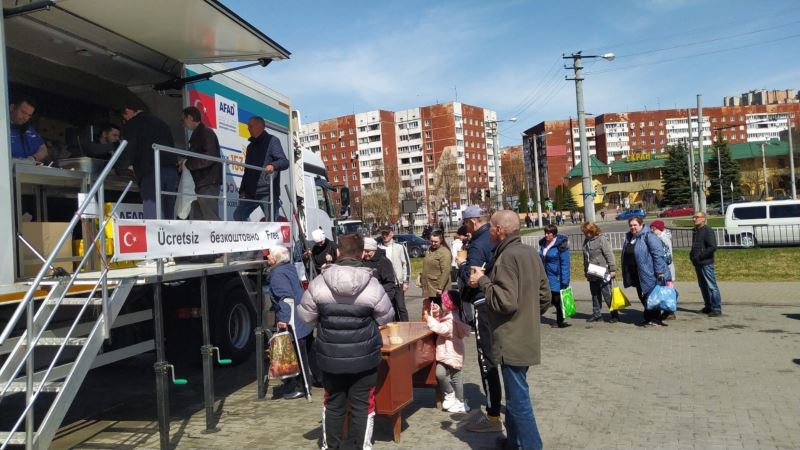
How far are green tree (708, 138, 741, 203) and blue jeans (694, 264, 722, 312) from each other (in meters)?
65.5

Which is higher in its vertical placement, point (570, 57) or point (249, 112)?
point (570, 57)

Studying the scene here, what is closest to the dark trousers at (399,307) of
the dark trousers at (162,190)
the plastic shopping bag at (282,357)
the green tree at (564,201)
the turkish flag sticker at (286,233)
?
the turkish flag sticker at (286,233)

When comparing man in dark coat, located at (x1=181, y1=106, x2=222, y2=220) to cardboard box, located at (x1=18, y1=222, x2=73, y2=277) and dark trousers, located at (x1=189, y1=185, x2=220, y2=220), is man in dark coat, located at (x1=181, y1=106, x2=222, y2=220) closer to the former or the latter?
dark trousers, located at (x1=189, y1=185, x2=220, y2=220)

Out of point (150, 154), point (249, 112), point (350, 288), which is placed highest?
point (249, 112)

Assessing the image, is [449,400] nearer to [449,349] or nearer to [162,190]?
[449,349]

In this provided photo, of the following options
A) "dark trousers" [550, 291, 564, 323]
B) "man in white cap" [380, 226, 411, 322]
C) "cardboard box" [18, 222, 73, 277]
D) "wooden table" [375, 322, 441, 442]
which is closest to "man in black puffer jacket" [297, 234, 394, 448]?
"wooden table" [375, 322, 441, 442]

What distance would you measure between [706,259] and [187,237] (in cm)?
890

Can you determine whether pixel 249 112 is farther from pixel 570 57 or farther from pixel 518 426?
pixel 570 57

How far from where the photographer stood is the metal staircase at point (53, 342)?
159 inches

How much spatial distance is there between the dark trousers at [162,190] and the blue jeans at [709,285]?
8.87 metres

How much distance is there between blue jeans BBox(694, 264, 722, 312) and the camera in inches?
423

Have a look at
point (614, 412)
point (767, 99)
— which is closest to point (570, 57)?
point (614, 412)

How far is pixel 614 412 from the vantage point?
5.84 metres

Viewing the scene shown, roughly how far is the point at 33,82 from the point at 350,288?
529cm
